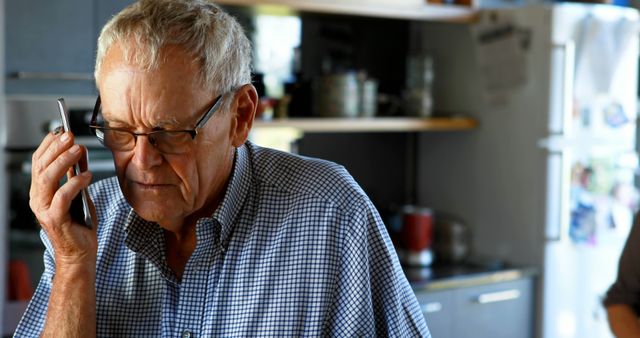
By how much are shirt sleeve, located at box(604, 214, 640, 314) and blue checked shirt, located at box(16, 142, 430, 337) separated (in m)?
0.79

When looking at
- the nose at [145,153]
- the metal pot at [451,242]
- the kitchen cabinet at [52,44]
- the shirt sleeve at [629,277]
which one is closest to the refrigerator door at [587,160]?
the metal pot at [451,242]

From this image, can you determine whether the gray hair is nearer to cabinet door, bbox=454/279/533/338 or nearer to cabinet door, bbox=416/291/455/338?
cabinet door, bbox=416/291/455/338

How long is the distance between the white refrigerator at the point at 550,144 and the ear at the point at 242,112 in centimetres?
242

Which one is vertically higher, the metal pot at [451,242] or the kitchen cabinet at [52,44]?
the kitchen cabinet at [52,44]

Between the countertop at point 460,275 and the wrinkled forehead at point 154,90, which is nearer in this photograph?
the wrinkled forehead at point 154,90

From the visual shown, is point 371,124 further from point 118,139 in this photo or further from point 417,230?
point 118,139

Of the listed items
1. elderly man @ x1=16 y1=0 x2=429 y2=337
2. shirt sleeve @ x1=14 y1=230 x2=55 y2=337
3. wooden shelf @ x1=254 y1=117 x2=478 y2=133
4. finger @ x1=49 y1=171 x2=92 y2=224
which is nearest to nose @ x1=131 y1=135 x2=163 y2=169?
elderly man @ x1=16 y1=0 x2=429 y2=337

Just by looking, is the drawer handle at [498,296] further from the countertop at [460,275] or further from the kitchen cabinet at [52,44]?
the kitchen cabinet at [52,44]

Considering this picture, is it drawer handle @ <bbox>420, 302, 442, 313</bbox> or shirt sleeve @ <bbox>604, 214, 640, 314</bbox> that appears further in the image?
drawer handle @ <bbox>420, 302, 442, 313</bbox>

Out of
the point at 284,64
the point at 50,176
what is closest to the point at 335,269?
the point at 50,176

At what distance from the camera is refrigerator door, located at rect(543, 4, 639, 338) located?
11.9 feet

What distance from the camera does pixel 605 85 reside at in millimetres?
3750

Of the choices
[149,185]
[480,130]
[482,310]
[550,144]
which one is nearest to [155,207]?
[149,185]

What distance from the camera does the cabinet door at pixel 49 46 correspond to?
2.68 m
